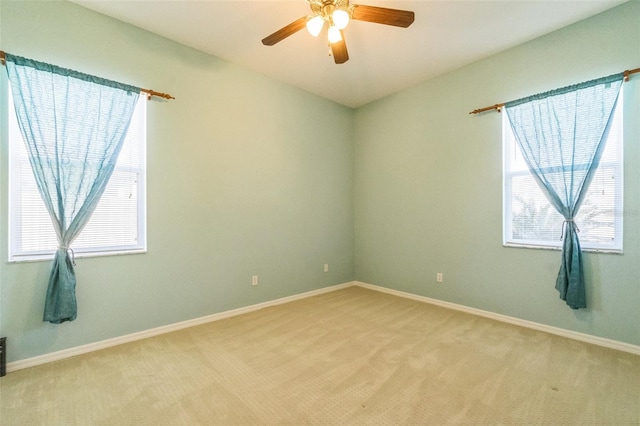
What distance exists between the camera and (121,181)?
2.54 metres

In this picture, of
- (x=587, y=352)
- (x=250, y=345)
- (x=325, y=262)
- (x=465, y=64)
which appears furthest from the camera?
(x=325, y=262)

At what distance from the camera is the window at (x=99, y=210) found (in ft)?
6.81

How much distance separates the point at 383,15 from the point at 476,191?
220cm

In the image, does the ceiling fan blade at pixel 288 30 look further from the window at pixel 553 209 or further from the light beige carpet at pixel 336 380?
the light beige carpet at pixel 336 380

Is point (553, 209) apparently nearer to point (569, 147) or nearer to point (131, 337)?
point (569, 147)

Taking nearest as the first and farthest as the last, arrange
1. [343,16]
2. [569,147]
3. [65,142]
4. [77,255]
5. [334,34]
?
[343,16]
[334,34]
[65,142]
[77,255]
[569,147]

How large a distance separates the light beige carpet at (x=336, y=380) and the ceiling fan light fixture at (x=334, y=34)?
8.13ft

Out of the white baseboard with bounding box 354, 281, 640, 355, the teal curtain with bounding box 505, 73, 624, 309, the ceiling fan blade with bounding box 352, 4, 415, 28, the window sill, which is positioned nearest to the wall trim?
the white baseboard with bounding box 354, 281, 640, 355

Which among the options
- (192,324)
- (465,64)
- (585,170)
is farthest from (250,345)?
(465,64)

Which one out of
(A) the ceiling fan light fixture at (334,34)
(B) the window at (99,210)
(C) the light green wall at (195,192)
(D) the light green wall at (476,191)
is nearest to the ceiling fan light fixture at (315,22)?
(A) the ceiling fan light fixture at (334,34)

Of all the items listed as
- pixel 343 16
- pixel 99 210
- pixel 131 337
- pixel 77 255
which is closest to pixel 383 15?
pixel 343 16

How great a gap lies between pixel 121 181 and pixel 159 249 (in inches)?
27.9

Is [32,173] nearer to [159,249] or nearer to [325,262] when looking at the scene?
[159,249]

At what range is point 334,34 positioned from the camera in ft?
6.77
